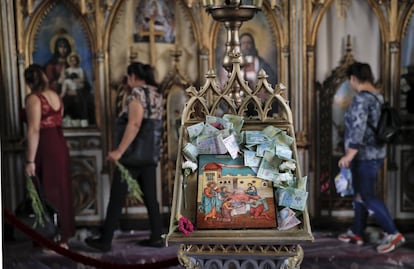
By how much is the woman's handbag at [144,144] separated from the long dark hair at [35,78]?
0.76 metres

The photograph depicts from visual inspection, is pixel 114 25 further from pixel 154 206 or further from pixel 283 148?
pixel 283 148

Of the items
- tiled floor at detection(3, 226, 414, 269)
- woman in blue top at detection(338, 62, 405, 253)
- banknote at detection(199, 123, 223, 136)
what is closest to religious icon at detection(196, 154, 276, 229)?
banknote at detection(199, 123, 223, 136)

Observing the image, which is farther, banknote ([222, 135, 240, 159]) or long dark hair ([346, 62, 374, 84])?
long dark hair ([346, 62, 374, 84])

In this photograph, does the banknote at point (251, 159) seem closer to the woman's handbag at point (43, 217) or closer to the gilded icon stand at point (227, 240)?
the gilded icon stand at point (227, 240)

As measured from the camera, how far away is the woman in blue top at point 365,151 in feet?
15.9

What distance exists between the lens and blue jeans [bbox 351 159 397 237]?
493cm

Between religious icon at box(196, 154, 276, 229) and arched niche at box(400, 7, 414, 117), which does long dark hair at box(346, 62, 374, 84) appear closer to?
arched niche at box(400, 7, 414, 117)

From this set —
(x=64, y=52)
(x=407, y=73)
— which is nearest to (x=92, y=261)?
(x=64, y=52)

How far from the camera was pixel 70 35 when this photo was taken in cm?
528

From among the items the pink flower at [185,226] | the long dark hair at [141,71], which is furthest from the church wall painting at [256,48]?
the pink flower at [185,226]

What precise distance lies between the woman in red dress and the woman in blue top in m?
2.55

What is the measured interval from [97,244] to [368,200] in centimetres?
249

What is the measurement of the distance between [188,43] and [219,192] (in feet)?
10.1

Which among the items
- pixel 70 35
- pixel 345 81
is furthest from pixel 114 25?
pixel 345 81
